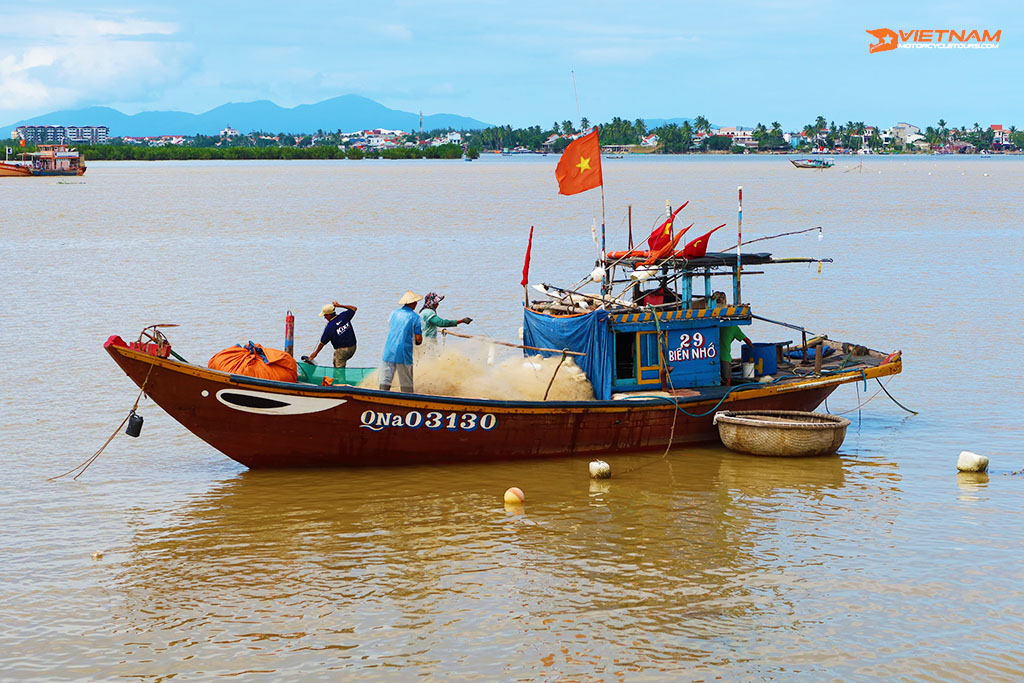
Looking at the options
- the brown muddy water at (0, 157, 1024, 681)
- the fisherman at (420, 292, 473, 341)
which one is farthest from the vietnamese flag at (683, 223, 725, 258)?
the fisherman at (420, 292, 473, 341)

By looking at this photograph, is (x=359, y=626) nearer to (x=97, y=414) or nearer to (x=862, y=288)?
(x=97, y=414)

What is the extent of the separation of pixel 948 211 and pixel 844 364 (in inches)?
2080

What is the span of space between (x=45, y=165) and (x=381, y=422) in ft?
367

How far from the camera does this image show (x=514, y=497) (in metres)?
13.4

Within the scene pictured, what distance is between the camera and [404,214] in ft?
212

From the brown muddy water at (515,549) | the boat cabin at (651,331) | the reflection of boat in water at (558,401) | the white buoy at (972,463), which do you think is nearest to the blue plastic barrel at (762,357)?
the reflection of boat in water at (558,401)

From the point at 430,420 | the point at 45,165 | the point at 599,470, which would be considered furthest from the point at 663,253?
the point at 45,165

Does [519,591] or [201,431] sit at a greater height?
[201,431]

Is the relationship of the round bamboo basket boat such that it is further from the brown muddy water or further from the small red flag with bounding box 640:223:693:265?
the small red flag with bounding box 640:223:693:265

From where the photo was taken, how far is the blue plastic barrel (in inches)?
655

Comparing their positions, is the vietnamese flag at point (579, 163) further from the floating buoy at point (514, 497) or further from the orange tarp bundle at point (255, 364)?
the floating buoy at point (514, 497)

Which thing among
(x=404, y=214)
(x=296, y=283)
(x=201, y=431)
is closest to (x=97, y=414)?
(x=201, y=431)

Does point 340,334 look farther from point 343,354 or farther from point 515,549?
point 515,549

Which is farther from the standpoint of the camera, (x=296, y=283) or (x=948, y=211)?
(x=948, y=211)
